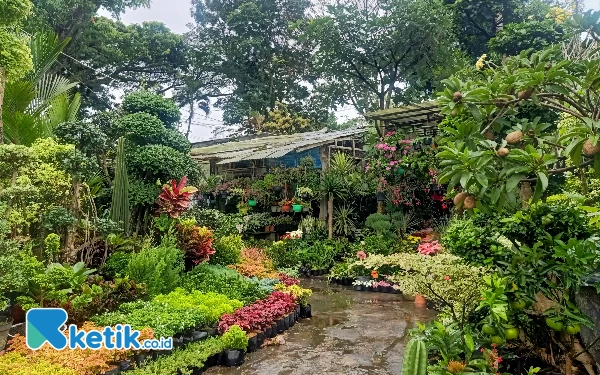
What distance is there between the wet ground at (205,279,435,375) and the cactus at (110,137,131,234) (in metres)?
3.14

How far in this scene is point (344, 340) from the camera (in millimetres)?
5762

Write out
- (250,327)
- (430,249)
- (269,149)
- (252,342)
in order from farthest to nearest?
1. (269,149)
2. (430,249)
3. (250,327)
4. (252,342)

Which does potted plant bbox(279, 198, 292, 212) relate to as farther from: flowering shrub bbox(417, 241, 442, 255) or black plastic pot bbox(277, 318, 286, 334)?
black plastic pot bbox(277, 318, 286, 334)

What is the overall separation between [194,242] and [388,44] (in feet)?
31.8

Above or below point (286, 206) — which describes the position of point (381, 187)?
above

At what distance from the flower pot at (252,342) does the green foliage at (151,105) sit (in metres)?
4.33

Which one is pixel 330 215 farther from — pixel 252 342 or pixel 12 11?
pixel 12 11

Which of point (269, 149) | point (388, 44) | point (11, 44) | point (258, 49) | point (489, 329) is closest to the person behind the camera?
point (489, 329)

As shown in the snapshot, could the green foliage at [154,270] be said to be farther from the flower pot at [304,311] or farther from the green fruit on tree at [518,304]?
the green fruit on tree at [518,304]

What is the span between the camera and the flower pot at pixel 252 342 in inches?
208

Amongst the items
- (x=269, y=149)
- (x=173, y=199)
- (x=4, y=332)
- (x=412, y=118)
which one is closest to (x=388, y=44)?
(x=412, y=118)

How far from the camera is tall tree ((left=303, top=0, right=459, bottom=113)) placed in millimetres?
13641

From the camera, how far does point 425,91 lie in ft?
50.4

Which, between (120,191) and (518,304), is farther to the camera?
(120,191)
